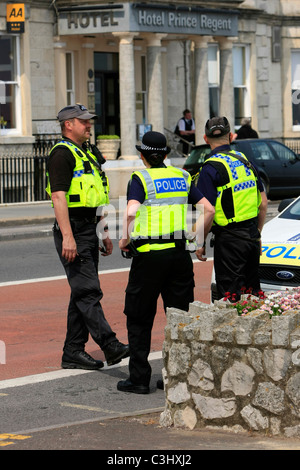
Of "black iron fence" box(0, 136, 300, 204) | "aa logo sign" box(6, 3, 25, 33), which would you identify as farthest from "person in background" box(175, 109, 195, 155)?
"aa logo sign" box(6, 3, 25, 33)

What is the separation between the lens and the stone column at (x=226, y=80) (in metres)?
32.9

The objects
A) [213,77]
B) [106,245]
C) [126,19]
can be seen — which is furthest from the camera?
[213,77]

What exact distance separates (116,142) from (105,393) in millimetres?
21124

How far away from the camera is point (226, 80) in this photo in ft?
108

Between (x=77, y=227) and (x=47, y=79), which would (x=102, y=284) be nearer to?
(x=77, y=227)

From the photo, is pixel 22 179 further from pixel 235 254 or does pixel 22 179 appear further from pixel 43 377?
pixel 235 254

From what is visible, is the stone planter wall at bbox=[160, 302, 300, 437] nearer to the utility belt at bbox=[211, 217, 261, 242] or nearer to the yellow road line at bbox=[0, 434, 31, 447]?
the yellow road line at bbox=[0, 434, 31, 447]

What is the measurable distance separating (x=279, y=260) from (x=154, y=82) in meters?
20.4

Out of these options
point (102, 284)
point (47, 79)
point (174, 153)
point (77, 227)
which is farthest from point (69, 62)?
point (77, 227)

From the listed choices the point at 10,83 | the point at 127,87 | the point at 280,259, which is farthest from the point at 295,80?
the point at 280,259

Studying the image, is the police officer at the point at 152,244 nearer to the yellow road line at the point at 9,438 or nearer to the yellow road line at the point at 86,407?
the yellow road line at the point at 86,407

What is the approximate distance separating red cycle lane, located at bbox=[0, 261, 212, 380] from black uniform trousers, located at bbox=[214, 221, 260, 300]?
1.39 meters

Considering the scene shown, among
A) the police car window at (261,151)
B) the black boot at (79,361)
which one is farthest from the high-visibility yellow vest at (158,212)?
the police car window at (261,151)

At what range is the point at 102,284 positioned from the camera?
1386 cm
